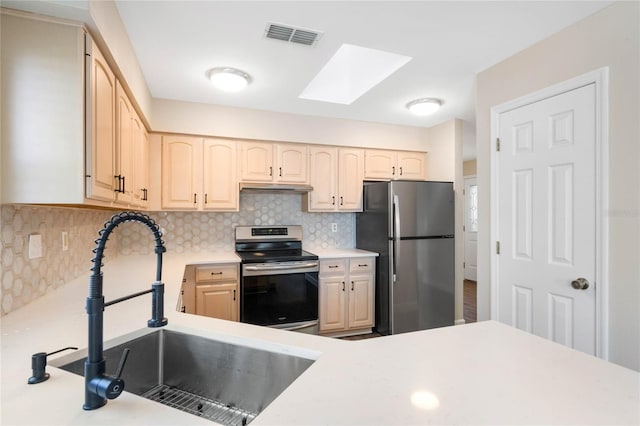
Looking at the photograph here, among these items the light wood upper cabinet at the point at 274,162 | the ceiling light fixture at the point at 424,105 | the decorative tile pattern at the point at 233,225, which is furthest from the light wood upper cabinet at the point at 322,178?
the ceiling light fixture at the point at 424,105

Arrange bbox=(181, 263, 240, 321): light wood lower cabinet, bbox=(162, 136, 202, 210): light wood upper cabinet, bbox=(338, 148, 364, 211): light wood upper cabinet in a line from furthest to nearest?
bbox=(338, 148, 364, 211): light wood upper cabinet → bbox=(162, 136, 202, 210): light wood upper cabinet → bbox=(181, 263, 240, 321): light wood lower cabinet

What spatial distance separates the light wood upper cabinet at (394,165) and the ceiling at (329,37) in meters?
1.01

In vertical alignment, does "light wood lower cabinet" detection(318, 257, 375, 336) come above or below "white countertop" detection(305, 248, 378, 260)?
below

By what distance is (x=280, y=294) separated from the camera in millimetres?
3084

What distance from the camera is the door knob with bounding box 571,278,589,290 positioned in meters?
1.75

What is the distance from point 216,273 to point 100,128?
1804 millimetres

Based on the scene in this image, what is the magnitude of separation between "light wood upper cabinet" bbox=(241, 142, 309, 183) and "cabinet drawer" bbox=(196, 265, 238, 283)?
0.95m

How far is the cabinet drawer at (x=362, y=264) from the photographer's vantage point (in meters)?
3.43

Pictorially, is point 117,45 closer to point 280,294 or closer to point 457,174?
point 280,294

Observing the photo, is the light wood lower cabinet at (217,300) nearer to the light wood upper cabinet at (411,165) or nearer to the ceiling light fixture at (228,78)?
the ceiling light fixture at (228,78)

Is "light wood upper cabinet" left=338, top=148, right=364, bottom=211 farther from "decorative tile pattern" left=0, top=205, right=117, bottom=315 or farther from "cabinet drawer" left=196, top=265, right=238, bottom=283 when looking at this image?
"decorative tile pattern" left=0, top=205, right=117, bottom=315

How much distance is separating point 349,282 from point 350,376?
2.67 meters

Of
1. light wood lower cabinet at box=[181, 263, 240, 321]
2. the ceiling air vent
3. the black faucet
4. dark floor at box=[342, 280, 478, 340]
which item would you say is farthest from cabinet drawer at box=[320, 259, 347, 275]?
the black faucet

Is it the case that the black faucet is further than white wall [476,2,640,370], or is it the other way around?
white wall [476,2,640,370]
